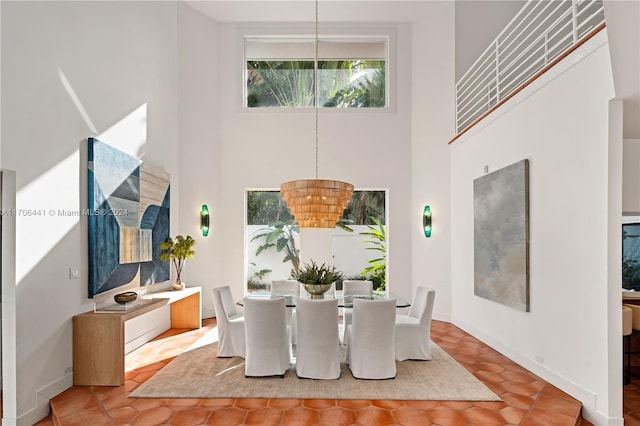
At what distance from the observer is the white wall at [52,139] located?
3170 mm

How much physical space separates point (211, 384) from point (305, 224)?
191 cm

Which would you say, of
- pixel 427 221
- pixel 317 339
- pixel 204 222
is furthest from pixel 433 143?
pixel 317 339

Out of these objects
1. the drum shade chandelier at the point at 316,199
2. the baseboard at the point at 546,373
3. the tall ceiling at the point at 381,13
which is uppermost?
the tall ceiling at the point at 381,13

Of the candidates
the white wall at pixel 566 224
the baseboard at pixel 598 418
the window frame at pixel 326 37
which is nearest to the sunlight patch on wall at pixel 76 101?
the window frame at pixel 326 37

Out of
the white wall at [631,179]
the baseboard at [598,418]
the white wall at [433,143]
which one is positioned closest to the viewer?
the baseboard at [598,418]

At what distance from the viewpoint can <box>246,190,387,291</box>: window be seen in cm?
728

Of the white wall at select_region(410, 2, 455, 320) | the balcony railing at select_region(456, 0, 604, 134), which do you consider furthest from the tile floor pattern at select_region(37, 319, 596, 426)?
the balcony railing at select_region(456, 0, 604, 134)

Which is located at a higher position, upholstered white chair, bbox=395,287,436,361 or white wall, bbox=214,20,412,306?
white wall, bbox=214,20,412,306

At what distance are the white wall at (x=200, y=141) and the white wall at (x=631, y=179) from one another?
589 centimetres

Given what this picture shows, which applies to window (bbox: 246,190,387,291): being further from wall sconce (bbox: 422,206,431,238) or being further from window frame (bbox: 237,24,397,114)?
window frame (bbox: 237,24,397,114)

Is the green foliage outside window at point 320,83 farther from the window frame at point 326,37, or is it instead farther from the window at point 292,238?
the window at point 292,238

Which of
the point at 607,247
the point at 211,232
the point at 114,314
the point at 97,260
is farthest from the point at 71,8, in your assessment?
the point at 607,247

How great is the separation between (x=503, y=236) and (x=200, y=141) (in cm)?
511

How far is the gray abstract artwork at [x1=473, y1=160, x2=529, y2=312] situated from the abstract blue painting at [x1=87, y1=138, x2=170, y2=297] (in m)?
4.63
